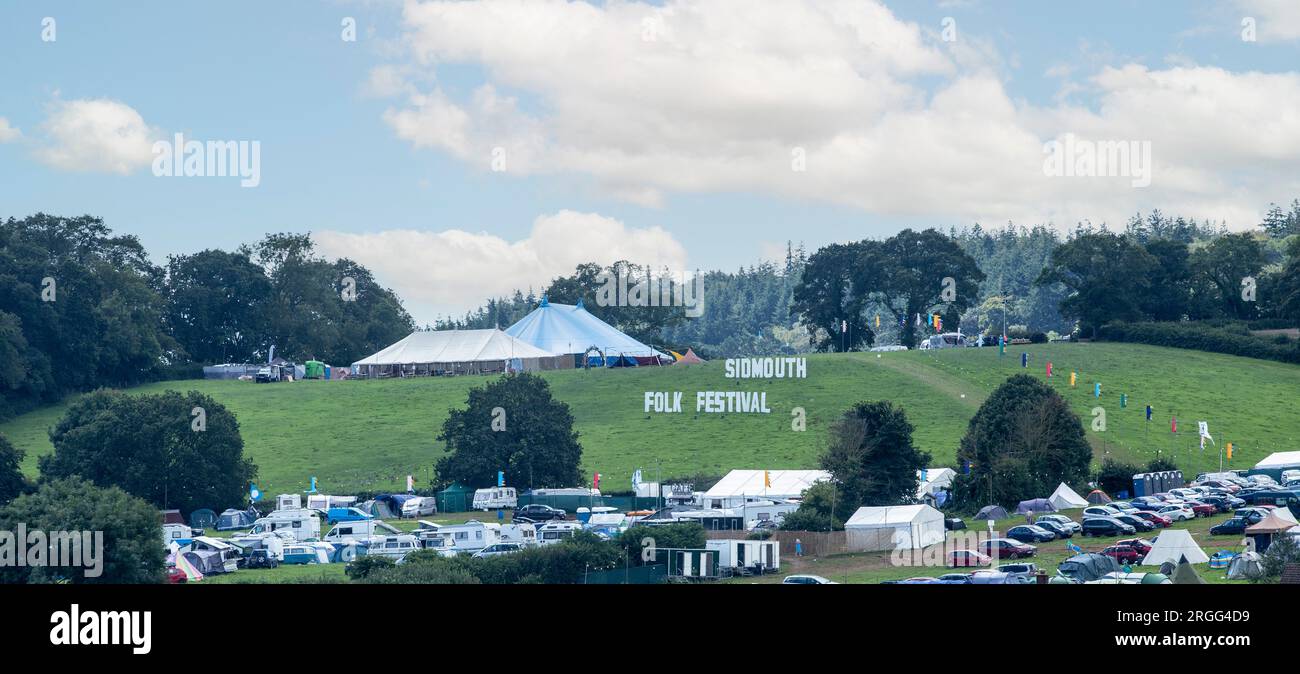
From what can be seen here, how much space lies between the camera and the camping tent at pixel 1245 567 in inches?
1056

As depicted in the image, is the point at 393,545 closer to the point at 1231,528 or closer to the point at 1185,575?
the point at 1185,575

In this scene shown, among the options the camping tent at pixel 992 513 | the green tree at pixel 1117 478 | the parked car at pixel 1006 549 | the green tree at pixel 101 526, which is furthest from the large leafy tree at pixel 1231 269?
the green tree at pixel 101 526

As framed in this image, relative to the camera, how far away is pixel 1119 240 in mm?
84250

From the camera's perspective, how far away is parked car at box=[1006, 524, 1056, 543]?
116 feet

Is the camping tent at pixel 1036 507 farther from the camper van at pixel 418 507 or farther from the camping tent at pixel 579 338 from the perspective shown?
the camping tent at pixel 579 338

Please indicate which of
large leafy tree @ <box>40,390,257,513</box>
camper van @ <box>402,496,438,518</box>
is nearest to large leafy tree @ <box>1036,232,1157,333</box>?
camper van @ <box>402,496,438,518</box>

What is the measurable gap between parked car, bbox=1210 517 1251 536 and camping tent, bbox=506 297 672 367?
47881 mm

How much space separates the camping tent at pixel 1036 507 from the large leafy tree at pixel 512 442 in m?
18.2

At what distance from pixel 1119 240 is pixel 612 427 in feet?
136

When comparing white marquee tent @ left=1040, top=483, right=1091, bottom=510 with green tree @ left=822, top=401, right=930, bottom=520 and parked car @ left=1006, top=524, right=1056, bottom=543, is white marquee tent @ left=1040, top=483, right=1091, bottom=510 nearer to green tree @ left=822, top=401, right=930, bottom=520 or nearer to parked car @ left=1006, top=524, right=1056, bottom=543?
green tree @ left=822, top=401, right=930, bottom=520

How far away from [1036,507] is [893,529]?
8.59 meters
